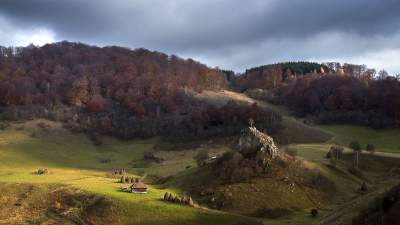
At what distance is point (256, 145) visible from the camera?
51.6 m

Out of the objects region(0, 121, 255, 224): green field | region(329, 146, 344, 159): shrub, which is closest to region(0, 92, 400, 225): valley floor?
→ region(0, 121, 255, 224): green field

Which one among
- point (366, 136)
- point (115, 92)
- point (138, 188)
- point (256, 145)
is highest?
point (115, 92)

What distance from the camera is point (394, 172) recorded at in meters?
57.0

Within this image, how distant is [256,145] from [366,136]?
42.1 metres

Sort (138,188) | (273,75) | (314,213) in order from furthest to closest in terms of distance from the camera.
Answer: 1. (273,75)
2. (138,188)
3. (314,213)

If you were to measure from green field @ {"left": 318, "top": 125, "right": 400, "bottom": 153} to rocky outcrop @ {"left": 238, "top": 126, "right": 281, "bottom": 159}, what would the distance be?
28.4 m

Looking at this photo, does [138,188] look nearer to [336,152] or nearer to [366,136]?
[336,152]

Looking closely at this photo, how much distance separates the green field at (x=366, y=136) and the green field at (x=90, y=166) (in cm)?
2732

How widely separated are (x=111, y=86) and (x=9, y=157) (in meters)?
54.2

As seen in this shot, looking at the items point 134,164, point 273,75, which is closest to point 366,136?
point 134,164

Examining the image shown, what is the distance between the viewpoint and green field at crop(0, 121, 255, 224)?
39562mm

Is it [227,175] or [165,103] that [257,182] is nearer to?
[227,175]

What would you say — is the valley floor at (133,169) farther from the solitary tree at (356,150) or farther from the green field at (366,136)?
the solitary tree at (356,150)

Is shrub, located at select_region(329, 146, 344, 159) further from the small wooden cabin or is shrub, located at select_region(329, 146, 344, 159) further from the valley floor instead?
the small wooden cabin
